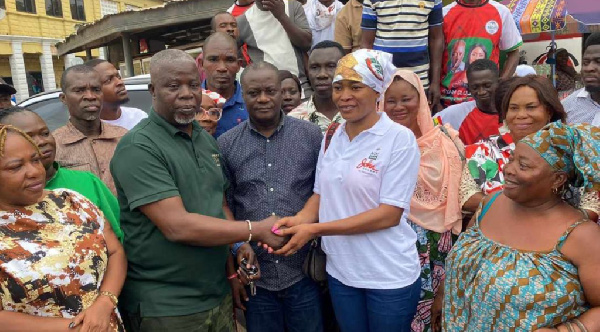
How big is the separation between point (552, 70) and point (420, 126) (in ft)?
23.3

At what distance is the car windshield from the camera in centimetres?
542

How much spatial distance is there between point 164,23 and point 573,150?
8620 millimetres

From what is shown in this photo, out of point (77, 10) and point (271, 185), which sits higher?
point (77, 10)

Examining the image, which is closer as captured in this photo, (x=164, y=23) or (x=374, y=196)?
(x=374, y=196)

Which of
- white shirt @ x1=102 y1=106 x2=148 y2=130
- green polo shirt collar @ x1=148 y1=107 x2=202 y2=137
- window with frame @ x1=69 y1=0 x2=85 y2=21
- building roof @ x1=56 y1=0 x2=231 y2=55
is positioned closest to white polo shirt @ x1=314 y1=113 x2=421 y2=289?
green polo shirt collar @ x1=148 y1=107 x2=202 y2=137

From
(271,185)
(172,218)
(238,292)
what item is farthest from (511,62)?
(172,218)

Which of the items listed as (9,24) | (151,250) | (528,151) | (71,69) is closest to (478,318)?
(528,151)

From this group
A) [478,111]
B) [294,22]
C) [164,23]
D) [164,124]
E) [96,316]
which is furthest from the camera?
[164,23]

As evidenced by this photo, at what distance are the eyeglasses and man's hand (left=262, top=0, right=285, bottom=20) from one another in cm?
147

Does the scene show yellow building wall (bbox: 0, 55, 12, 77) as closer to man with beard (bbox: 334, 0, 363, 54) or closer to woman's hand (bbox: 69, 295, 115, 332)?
man with beard (bbox: 334, 0, 363, 54)

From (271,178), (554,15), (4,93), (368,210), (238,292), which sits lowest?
(238,292)

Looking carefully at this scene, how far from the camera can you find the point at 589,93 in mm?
3908

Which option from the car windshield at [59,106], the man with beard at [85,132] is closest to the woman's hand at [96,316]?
the man with beard at [85,132]

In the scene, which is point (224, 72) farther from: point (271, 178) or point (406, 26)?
point (406, 26)
